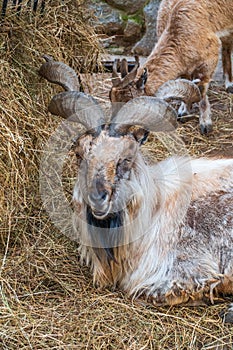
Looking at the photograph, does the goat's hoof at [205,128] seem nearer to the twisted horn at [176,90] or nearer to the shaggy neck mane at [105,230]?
the twisted horn at [176,90]

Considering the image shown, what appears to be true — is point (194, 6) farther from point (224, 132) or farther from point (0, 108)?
point (0, 108)

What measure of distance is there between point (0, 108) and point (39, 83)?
2.33 feet

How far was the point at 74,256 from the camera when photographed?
189 inches

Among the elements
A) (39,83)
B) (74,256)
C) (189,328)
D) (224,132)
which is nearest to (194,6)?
(224,132)

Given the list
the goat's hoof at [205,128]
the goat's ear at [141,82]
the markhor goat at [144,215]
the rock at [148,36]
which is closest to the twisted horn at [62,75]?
the markhor goat at [144,215]

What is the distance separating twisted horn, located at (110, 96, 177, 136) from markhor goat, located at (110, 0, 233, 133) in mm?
2304

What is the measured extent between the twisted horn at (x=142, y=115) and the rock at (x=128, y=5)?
662 cm

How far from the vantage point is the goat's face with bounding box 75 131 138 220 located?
384 centimetres

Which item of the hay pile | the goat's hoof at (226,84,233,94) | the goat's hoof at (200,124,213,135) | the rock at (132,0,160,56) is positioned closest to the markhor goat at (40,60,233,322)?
the hay pile

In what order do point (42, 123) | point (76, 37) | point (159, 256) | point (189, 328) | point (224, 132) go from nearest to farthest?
point (189, 328) → point (159, 256) → point (42, 123) → point (76, 37) → point (224, 132)

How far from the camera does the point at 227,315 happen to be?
4105 millimetres

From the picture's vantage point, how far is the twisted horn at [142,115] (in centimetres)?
409

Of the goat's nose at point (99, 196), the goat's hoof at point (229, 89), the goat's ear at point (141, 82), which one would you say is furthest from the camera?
the goat's hoof at point (229, 89)

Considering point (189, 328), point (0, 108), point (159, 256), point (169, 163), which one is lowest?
point (189, 328)
